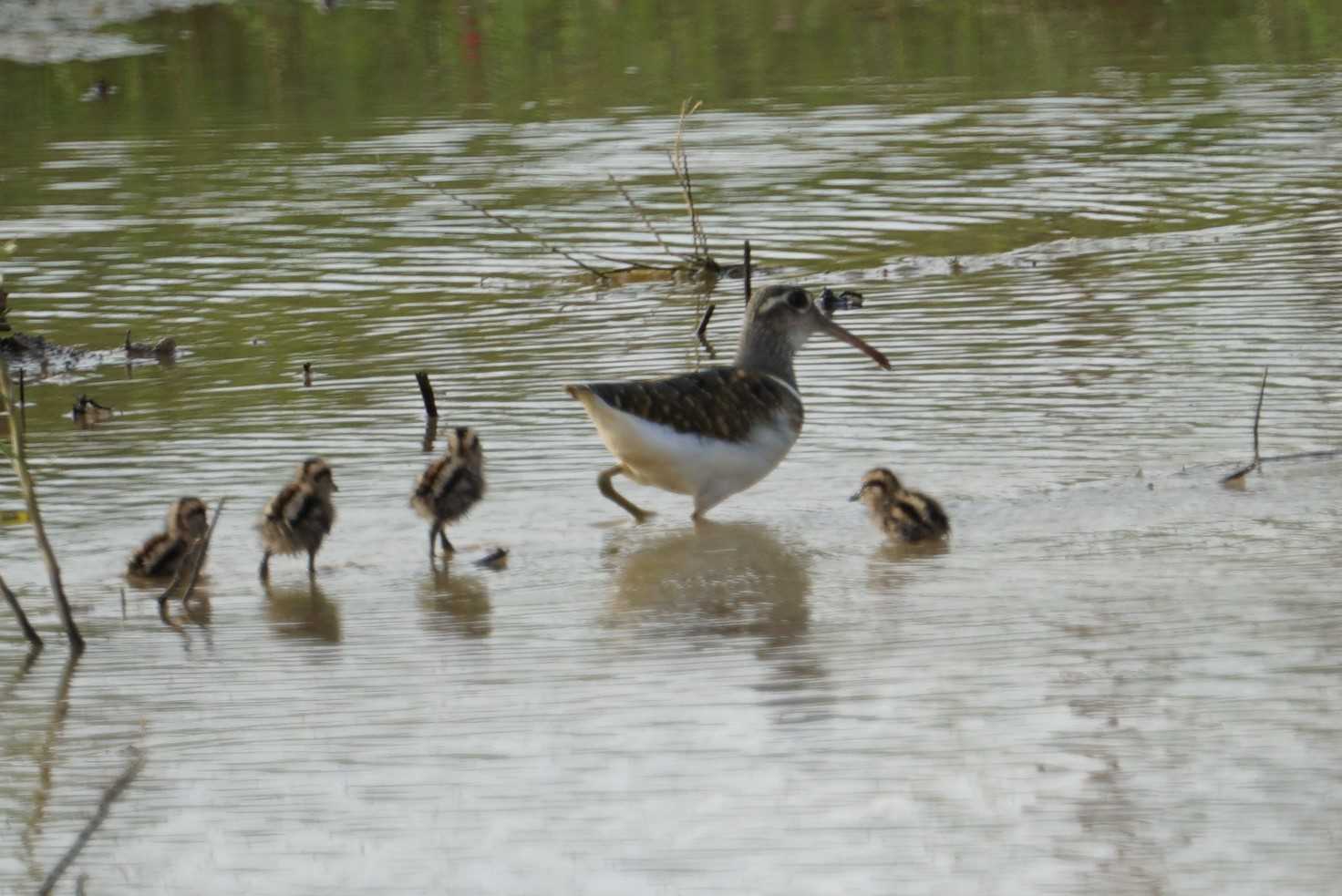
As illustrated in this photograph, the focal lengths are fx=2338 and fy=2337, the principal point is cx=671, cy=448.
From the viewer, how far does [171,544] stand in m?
8.43

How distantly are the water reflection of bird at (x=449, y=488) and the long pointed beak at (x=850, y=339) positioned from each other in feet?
6.51

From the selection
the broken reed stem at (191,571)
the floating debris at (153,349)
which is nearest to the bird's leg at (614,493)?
the broken reed stem at (191,571)

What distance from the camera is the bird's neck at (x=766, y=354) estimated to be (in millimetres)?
10016

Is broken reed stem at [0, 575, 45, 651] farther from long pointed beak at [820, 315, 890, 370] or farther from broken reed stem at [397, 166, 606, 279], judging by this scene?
broken reed stem at [397, 166, 606, 279]

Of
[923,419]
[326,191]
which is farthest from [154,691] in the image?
[326,191]

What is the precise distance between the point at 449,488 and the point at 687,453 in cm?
94

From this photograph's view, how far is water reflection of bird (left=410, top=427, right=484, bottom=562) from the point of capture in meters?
8.55

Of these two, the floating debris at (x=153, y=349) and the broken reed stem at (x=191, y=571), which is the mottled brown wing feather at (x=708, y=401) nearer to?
the broken reed stem at (x=191, y=571)

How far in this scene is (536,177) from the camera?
1756cm

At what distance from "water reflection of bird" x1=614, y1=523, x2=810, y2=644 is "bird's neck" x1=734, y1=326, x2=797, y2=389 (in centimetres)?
104

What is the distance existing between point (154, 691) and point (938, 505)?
2.88 metres

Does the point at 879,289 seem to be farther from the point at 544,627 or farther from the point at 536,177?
the point at 544,627

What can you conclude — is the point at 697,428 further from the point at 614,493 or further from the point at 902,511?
A: the point at 902,511

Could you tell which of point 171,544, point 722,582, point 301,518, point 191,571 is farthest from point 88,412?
point 722,582
